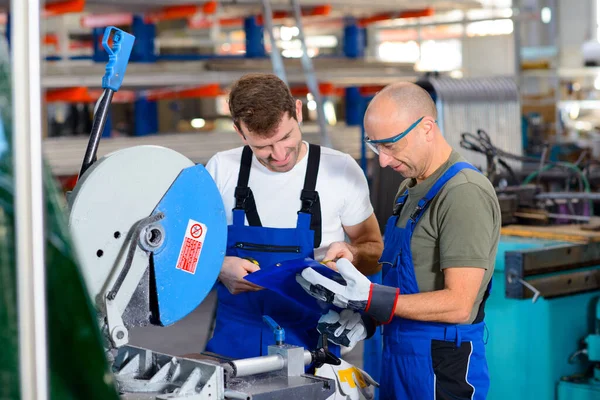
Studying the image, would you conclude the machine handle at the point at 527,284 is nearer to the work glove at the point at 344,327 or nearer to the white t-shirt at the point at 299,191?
the white t-shirt at the point at 299,191

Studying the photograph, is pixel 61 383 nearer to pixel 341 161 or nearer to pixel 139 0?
pixel 341 161

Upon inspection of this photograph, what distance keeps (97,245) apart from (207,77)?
5.21 m

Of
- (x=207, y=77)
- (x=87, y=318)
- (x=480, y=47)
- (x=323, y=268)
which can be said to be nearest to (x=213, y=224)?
(x=323, y=268)

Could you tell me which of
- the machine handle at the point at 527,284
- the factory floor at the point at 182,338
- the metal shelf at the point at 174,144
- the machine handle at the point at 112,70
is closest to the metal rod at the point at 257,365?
the machine handle at the point at 112,70

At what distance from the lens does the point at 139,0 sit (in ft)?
21.6

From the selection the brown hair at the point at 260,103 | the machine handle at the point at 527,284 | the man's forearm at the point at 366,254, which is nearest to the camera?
the brown hair at the point at 260,103

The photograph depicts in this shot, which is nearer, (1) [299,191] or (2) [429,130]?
(2) [429,130]

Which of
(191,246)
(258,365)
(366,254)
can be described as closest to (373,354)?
(366,254)

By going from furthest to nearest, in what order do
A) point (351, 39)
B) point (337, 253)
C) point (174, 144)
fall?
point (351, 39) → point (174, 144) → point (337, 253)

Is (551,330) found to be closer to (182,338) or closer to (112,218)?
(112,218)

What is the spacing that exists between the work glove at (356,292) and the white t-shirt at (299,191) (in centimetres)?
45

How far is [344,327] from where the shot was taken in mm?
2127

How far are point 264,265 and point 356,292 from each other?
47 cm

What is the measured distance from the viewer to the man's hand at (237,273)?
227 cm
